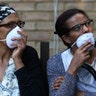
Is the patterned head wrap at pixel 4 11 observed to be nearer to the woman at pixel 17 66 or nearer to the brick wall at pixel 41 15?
the woman at pixel 17 66

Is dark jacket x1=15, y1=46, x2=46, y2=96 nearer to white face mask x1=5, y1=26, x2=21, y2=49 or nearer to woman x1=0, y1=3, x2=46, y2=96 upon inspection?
woman x1=0, y1=3, x2=46, y2=96

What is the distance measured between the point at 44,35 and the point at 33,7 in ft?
1.23

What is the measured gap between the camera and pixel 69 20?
356 centimetres

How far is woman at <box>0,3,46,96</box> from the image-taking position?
3.54 metres

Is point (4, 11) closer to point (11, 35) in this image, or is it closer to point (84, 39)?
point (11, 35)

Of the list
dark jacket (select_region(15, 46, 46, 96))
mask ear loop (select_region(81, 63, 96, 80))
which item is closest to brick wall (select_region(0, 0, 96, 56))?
dark jacket (select_region(15, 46, 46, 96))

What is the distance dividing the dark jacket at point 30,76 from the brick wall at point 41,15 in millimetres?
Answer: 2089

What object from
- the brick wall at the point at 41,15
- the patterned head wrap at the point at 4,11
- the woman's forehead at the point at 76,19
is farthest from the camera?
the brick wall at the point at 41,15

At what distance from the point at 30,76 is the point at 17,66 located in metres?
0.12

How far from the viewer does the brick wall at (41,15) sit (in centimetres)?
583

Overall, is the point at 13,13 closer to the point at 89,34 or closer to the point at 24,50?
the point at 24,50

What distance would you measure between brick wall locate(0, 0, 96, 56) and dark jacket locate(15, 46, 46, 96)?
6.85 ft

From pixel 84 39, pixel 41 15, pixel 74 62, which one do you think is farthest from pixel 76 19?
pixel 41 15

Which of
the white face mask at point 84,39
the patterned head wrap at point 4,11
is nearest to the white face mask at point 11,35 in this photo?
the patterned head wrap at point 4,11
